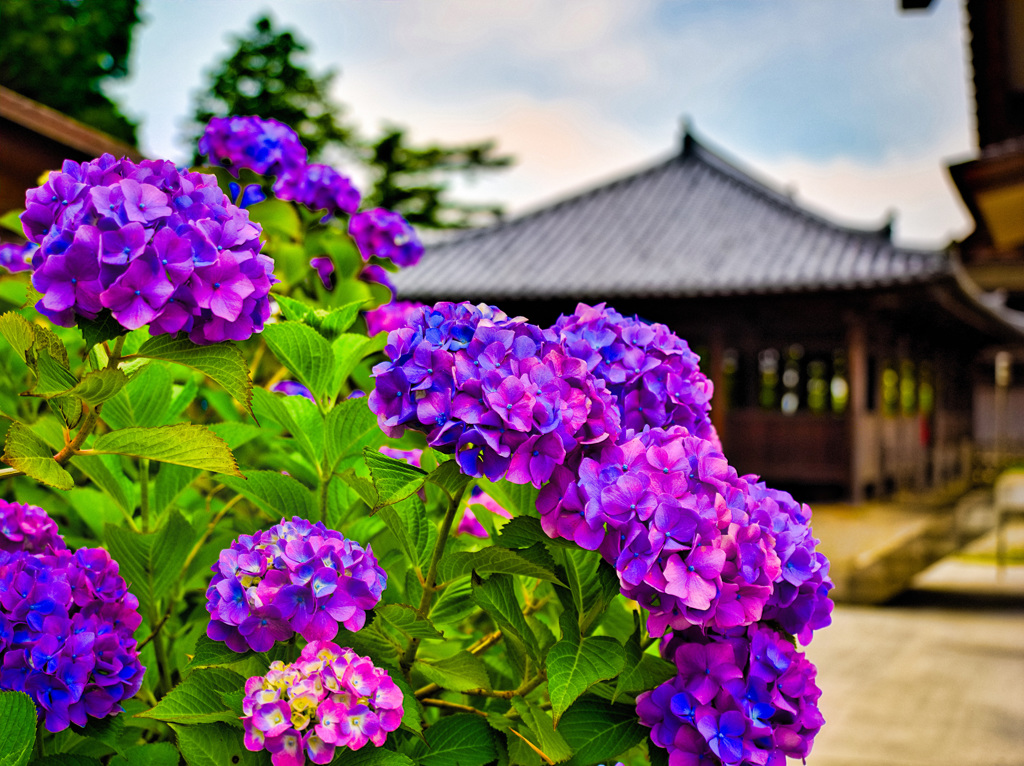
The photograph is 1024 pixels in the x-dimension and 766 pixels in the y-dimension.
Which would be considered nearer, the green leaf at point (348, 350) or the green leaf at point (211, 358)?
the green leaf at point (211, 358)

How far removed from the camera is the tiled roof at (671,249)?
11.4 m

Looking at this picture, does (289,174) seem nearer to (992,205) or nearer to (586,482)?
(586,482)

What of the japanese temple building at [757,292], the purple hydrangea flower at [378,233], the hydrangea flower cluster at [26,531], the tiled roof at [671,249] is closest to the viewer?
the hydrangea flower cluster at [26,531]

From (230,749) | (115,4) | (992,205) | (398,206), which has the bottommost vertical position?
(230,749)

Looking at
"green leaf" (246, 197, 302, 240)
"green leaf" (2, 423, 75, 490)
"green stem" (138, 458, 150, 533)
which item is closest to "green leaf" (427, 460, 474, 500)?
"green leaf" (2, 423, 75, 490)

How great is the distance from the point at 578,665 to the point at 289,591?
0.87 feet

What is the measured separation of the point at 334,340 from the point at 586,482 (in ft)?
1.28

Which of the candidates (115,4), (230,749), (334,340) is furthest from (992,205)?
(115,4)

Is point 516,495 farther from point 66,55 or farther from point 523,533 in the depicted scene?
point 66,55

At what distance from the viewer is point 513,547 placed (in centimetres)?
85

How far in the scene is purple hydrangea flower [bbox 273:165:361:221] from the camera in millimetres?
1495

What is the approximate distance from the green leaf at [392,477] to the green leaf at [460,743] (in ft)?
0.84

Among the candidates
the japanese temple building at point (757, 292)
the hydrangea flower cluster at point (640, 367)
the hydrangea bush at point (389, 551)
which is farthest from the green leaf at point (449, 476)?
the japanese temple building at point (757, 292)

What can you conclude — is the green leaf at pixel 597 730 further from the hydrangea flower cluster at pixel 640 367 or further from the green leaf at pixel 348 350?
the green leaf at pixel 348 350
